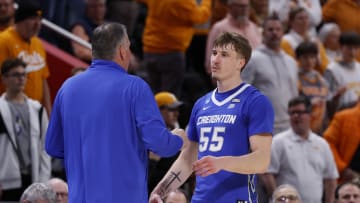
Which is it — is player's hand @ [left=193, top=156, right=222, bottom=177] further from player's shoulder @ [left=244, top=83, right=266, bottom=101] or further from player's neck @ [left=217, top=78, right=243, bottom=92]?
player's neck @ [left=217, top=78, right=243, bottom=92]

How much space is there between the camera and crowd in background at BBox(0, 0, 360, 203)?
995cm

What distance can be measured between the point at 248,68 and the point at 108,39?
511cm

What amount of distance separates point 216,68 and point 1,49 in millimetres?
4722

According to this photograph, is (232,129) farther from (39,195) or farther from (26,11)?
(26,11)

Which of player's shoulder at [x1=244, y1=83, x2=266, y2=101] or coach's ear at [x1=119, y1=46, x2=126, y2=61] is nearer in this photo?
coach's ear at [x1=119, y1=46, x2=126, y2=61]

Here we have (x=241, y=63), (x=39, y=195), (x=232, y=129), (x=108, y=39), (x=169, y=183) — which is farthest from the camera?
(x=39, y=195)

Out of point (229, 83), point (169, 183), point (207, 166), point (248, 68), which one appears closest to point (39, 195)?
point (169, 183)

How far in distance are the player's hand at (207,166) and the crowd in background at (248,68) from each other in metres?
2.97

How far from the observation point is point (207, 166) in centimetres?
598

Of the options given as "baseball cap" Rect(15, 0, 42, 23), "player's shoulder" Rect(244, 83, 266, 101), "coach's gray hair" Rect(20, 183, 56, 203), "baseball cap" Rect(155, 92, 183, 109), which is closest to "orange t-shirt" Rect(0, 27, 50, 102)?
"baseball cap" Rect(15, 0, 42, 23)

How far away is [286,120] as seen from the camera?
1136 cm

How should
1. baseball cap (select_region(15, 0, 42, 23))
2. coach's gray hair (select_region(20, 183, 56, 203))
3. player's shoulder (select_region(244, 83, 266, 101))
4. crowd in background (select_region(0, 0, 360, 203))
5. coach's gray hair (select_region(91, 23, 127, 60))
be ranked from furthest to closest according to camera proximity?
baseball cap (select_region(15, 0, 42, 23)) → crowd in background (select_region(0, 0, 360, 203)) → coach's gray hair (select_region(20, 183, 56, 203)) → player's shoulder (select_region(244, 83, 266, 101)) → coach's gray hair (select_region(91, 23, 127, 60))

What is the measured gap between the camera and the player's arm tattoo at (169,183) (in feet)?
21.8

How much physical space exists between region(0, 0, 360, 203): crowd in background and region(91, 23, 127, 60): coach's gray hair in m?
2.99
